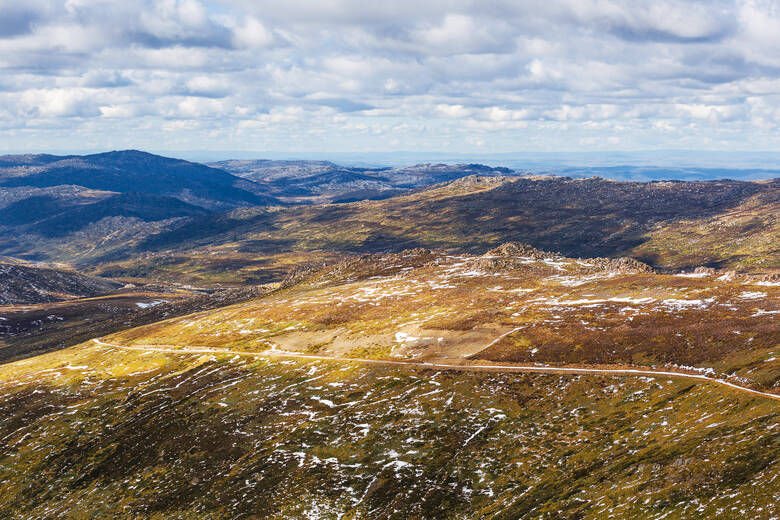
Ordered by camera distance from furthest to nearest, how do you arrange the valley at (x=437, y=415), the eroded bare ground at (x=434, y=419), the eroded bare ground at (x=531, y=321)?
1. the eroded bare ground at (x=531, y=321)
2. the valley at (x=437, y=415)
3. the eroded bare ground at (x=434, y=419)

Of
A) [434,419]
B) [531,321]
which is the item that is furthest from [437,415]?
[531,321]

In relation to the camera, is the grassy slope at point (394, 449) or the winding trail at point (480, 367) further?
the winding trail at point (480, 367)

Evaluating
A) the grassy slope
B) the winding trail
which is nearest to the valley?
the grassy slope

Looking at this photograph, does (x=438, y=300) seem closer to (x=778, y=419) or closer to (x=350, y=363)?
(x=350, y=363)

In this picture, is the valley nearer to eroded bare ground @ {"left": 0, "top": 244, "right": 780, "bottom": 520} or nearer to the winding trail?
eroded bare ground @ {"left": 0, "top": 244, "right": 780, "bottom": 520}

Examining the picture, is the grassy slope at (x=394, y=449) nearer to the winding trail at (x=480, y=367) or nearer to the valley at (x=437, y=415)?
the valley at (x=437, y=415)

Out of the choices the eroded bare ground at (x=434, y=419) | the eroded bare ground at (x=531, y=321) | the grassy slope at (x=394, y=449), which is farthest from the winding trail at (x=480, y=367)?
the grassy slope at (x=394, y=449)

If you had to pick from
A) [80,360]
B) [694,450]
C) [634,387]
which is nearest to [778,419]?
[694,450]
